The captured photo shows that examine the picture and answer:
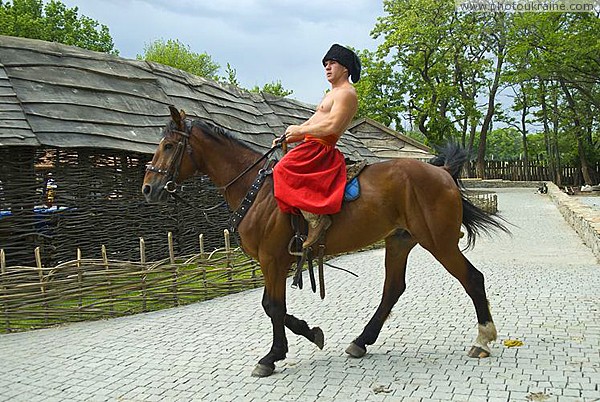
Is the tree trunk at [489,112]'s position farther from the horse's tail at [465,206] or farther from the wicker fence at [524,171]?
the horse's tail at [465,206]

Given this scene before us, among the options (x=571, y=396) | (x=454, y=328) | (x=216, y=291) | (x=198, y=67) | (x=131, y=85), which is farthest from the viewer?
(x=198, y=67)

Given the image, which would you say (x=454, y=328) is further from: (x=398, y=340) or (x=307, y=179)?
(x=307, y=179)

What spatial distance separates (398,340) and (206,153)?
99.2 inches

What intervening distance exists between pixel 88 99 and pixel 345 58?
7.12 meters

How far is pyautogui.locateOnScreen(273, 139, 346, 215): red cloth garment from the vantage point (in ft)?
15.5

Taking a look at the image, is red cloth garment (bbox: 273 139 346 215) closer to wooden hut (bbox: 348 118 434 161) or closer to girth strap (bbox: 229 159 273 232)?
girth strap (bbox: 229 159 273 232)

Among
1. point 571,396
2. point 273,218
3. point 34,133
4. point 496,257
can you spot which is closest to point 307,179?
point 273,218

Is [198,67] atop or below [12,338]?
atop

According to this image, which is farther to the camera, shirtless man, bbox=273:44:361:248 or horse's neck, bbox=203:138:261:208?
horse's neck, bbox=203:138:261:208

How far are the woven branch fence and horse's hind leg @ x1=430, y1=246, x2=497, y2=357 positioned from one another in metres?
3.99

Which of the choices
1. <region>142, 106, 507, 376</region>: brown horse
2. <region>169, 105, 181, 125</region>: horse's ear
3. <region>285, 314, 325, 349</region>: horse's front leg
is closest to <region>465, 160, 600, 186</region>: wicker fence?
<region>142, 106, 507, 376</region>: brown horse

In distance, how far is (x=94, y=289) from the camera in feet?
23.0

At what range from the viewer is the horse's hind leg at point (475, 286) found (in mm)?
4898

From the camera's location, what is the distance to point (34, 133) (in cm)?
895
